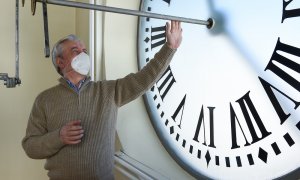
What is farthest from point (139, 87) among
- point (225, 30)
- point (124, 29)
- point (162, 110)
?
point (124, 29)

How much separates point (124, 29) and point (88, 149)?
1.76 ft

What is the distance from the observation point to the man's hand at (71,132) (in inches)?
38.7

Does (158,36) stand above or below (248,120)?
above

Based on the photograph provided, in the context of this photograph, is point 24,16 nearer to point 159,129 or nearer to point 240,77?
point 159,129

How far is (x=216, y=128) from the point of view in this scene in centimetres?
95

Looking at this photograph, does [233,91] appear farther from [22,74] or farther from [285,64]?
[22,74]

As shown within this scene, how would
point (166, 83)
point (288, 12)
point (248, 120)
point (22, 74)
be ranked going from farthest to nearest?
1. point (22, 74)
2. point (166, 83)
3. point (248, 120)
4. point (288, 12)

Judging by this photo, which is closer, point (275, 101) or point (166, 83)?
point (275, 101)

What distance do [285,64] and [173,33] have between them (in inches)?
11.0

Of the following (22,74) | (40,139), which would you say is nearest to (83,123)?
(40,139)

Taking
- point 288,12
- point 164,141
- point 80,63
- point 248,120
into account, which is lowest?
point 164,141

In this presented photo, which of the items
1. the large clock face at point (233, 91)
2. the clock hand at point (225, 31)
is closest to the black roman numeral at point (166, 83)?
the large clock face at point (233, 91)

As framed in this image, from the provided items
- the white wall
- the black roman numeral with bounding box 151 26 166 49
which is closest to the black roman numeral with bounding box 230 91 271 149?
A: the black roman numeral with bounding box 151 26 166 49

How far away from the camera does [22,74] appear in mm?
1649
